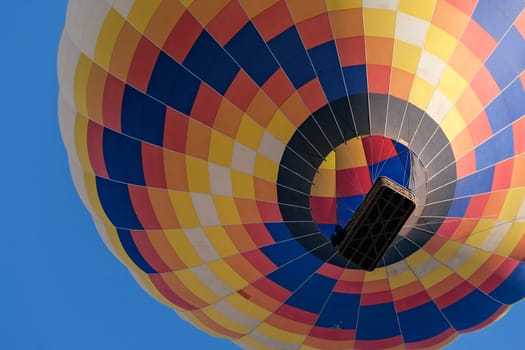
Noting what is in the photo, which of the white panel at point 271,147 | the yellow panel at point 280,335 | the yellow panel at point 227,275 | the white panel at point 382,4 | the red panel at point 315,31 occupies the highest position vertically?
the white panel at point 382,4

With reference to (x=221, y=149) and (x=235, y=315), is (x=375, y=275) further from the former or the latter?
(x=221, y=149)

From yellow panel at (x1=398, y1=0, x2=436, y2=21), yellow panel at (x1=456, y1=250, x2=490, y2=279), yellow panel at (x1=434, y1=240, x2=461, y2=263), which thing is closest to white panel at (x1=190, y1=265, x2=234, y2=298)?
yellow panel at (x1=434, y1=240, x2=461, y2=263)

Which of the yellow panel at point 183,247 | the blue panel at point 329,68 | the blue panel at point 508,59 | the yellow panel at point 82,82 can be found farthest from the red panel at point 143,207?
the blue panel at point 508,59

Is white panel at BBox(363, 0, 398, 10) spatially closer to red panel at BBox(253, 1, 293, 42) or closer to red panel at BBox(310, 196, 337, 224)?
red panel at BBox(253, 1, 293, 42)

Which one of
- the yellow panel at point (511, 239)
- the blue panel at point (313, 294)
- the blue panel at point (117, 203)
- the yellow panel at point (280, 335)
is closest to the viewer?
the blue panel at point (313, 294)

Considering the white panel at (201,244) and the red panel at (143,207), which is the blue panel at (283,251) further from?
the red panel at (143,207)

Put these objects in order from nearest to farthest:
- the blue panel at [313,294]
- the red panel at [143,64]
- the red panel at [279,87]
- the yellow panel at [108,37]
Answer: the red panel at [279,87] < the red panel at [143,64] < the yellow panel at [108,37] < the blue panel at [313,294]

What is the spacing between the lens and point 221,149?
29.4 feet

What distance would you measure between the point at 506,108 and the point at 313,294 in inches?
117

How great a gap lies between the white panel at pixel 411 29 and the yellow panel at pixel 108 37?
3016 mm

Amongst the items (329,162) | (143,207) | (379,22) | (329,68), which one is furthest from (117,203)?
(379,22)

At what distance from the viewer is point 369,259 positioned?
8477 millimetres

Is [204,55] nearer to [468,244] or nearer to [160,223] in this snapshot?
[160,223]

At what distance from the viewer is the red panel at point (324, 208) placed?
8797mm
